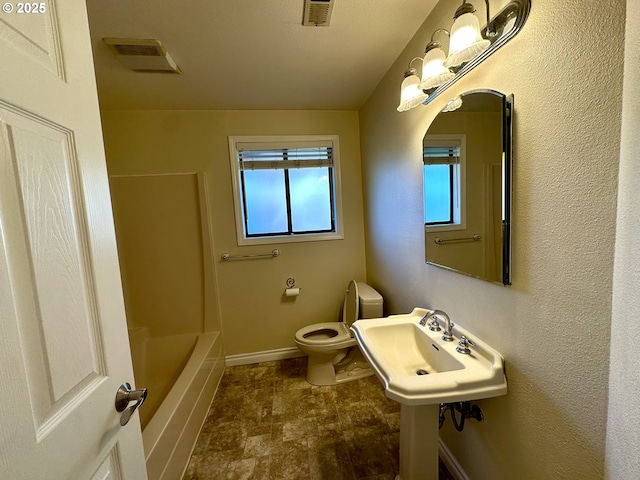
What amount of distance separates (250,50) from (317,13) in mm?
471

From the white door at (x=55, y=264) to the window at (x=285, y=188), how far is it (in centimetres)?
173

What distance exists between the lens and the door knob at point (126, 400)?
2.15 feet

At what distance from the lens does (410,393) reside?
875mm

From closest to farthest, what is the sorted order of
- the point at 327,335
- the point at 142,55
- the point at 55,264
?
the point at 55,264, the point at 142,55, the point at 327,335

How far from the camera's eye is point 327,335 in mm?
2293

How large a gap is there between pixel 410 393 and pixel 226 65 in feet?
6.57

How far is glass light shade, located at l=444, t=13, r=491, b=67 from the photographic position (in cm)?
88

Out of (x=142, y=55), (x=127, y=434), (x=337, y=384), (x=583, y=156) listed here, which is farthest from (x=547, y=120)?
(x=337, y=384)

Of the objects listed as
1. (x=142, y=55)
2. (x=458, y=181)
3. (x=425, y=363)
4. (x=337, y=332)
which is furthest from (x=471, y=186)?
(x=142, y=55)

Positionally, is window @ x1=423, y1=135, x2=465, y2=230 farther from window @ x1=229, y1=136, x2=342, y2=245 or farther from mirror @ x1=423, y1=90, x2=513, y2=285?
window @ x1=229, y1=136, x2=342, y2=245

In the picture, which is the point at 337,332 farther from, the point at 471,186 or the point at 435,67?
the point at 435,67

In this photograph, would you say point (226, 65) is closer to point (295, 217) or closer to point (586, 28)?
point (295, 217)

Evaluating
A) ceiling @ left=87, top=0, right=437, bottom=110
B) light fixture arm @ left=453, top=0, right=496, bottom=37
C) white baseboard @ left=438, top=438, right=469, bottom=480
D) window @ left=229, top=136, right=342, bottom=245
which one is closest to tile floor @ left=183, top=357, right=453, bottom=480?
white baseboard @ left=438, top=438, right=469, bottom=480

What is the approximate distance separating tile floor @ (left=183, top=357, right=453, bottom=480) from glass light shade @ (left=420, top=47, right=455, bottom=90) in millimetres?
1916
